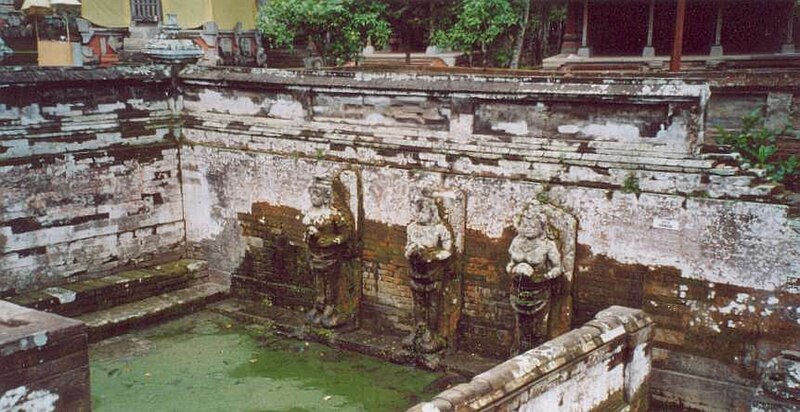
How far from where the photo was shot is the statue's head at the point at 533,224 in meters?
6.83

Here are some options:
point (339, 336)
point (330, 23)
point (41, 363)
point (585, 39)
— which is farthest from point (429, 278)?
point (585, 39)

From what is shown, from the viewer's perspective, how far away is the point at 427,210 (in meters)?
7.50

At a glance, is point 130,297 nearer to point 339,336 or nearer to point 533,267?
point 339,336

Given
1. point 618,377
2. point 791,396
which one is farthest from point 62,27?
point 791,396

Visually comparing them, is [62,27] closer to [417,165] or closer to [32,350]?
[417,165]

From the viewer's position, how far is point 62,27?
18312mm

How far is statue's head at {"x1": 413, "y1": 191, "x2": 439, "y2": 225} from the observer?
7.50 m

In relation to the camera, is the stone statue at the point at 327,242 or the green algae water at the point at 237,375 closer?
the green algae water at the point at 237,375

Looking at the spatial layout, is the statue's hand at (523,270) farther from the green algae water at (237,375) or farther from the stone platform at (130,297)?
the stone platform at (130,297)

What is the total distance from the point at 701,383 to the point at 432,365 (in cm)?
261

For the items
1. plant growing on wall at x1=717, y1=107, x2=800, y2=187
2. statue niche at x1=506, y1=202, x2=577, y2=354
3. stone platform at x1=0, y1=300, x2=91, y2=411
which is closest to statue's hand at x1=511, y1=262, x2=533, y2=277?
statue niche at x1=506, y1=202, x2=577, y2=354

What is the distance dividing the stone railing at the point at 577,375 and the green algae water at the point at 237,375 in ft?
6.28

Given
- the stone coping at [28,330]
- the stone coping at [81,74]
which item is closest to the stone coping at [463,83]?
the stone coping at [81,74]

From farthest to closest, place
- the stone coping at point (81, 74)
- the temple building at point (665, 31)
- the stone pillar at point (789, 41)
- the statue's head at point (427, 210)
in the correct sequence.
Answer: the stone pillar at point (789, 41) < the temple building at point (665, 31) < the stone coping at point (81, 74) < the statue's head at point (427, 210)
